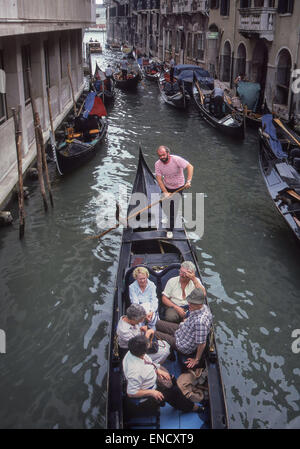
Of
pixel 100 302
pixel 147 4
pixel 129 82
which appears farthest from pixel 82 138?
pixel 147 4

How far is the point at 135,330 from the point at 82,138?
8.13m

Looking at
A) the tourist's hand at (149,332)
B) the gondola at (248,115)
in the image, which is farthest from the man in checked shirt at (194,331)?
the gondola at (248,115)

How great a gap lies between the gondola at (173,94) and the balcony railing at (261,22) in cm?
305

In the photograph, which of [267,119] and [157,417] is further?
[267,119]

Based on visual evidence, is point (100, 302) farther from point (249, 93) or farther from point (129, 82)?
point (129, 82)

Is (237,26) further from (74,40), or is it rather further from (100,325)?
(100,325)

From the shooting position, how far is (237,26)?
17750 millimetres

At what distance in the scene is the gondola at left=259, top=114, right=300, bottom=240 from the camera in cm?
654

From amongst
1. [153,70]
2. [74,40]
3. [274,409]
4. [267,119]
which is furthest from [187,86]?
[274,409]

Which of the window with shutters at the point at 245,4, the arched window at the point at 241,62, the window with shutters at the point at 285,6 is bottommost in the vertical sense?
the arched window at the point at 241,62

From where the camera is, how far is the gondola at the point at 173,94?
53.9ft

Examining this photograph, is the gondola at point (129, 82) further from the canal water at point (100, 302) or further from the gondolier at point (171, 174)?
the gondolier at point (171, 174)

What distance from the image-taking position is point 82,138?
10891 millimetres
